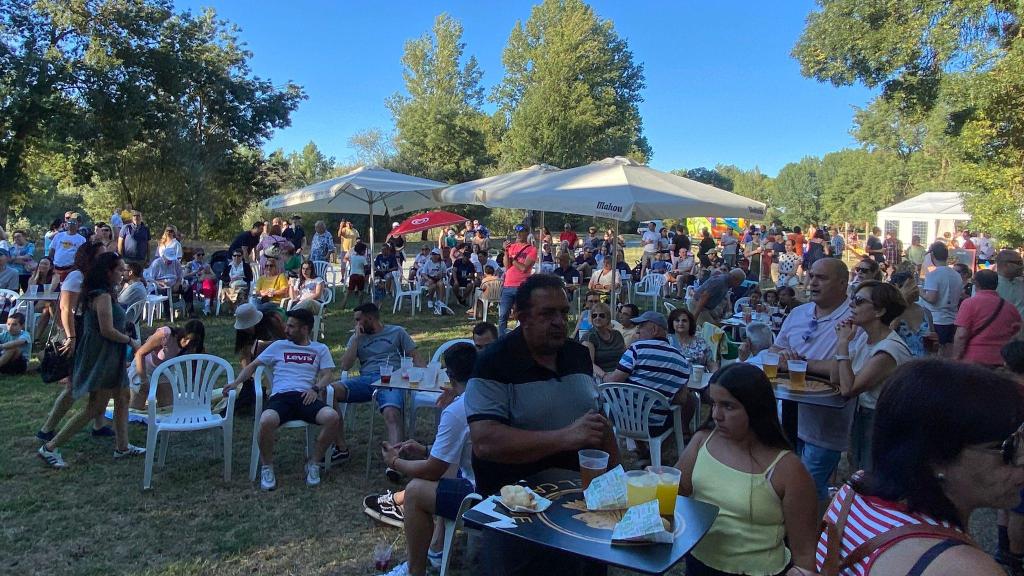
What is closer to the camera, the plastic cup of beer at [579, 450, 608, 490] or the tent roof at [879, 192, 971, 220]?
the plastic cup of beer at [579, 450, 608, 490]

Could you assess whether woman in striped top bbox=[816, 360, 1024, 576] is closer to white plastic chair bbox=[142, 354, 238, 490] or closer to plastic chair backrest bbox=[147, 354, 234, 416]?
white plastic chair bbox=[142, 354, 238, 490]

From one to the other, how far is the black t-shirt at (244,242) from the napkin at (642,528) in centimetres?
1150

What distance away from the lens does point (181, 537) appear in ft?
12.8

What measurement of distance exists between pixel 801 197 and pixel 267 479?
79.2 meters

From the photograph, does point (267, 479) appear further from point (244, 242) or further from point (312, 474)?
point (244, 242)

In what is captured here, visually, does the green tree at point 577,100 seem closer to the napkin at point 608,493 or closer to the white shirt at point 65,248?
the white shirt at point 65,248

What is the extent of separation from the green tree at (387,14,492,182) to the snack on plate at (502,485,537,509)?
34.2 metres

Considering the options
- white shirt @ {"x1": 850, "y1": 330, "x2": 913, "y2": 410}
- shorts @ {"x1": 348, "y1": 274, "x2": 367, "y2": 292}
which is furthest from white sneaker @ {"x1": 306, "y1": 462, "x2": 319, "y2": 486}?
shorts @ {"x1": 348, "y1": 274, "x2": 367, "y2": 292}

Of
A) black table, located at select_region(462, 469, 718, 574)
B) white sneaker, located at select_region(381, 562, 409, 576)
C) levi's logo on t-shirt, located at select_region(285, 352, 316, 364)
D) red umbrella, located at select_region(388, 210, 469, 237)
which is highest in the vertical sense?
red umbrella, located at select_region(388, 210, 469, 237)

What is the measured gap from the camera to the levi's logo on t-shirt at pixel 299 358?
5.07 metres

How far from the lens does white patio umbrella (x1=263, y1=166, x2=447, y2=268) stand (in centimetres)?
1034

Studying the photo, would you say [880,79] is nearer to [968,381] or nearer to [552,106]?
[968,381]

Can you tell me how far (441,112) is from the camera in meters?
37.0

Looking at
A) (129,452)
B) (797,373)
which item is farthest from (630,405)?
(129,452)
